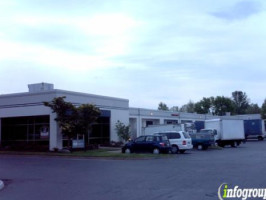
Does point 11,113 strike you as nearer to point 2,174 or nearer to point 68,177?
point 2,174

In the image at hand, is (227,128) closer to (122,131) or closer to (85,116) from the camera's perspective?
(122,131)

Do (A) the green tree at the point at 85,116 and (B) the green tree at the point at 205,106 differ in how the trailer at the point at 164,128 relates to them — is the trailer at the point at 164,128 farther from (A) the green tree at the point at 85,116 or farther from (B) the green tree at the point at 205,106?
(B) the green tree at the point at 205,106

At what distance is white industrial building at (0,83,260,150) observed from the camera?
33.0 m

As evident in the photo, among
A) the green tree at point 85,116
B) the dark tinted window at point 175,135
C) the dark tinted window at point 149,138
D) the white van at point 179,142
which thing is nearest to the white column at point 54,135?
the green tree at point 85,116

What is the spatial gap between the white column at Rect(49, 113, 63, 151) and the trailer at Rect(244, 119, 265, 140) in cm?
3698

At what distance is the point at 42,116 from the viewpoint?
34.1 m

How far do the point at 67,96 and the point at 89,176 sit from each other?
19569 millimetres

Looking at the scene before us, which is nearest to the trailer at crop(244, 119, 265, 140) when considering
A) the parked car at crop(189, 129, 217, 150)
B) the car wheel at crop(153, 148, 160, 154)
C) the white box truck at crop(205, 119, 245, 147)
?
the white box truck at crop(205, 119, 245, 147)

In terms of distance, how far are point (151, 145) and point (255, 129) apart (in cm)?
3726

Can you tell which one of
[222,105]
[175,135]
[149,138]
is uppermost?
[222,105]

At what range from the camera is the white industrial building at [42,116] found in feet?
108

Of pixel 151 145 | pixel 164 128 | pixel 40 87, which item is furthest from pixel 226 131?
pixel 40 87

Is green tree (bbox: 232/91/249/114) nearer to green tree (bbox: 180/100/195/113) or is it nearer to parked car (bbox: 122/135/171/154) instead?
green tree (bbox: 180/100/195/113)

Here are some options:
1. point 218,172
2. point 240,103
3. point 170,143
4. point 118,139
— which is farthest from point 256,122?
point 240,103
